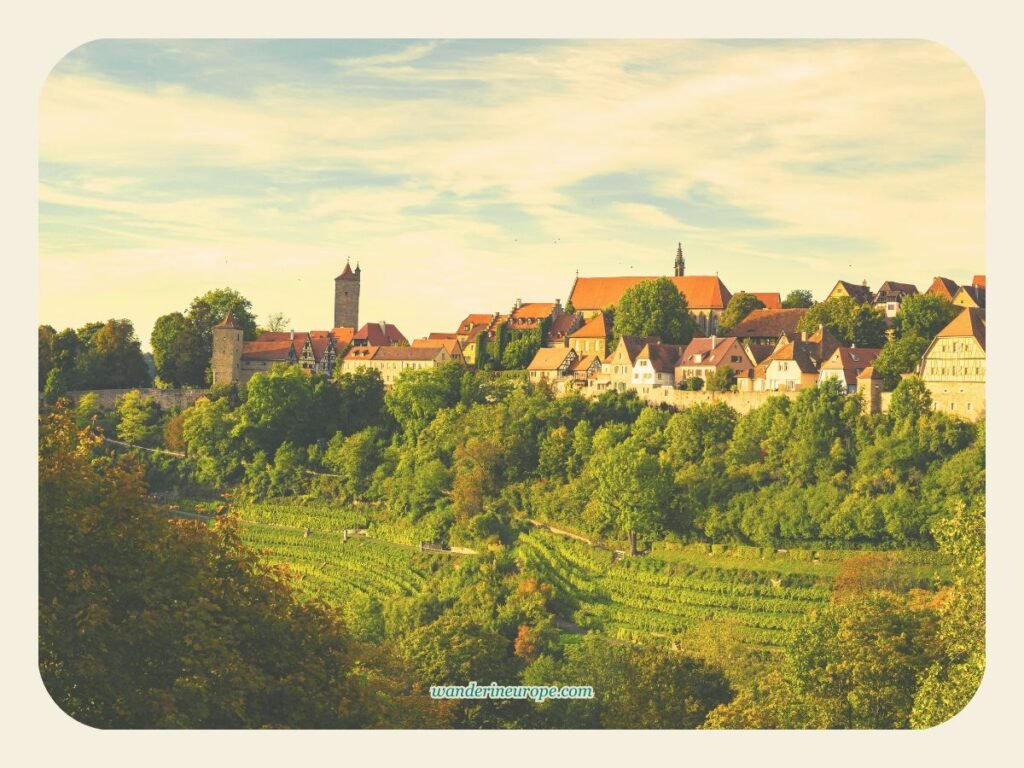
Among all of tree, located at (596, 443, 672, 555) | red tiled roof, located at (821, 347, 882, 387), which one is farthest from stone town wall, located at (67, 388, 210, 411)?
red tiled roof, located at (821, 347, 882, 387)

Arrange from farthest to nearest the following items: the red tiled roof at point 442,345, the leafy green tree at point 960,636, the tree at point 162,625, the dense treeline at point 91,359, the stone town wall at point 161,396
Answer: the red tiled roof at point 442,345, the stone town wall at point 161,396, the dense treeline at point 91,359, the leafy green tree at point 960,636, the tree at point 162,625

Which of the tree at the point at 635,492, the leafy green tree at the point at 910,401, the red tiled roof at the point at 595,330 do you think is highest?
the red tiled roof at the point at 595,330

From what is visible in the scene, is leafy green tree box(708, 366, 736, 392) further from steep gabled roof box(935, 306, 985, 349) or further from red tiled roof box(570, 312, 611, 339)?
steep gabled roof box(935, 306, 985, 349)

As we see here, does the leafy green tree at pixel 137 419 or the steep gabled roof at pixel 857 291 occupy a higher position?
the steep gabled roof at pixel 857 291

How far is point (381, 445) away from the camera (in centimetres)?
2022

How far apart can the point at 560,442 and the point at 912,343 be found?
16.0 feet

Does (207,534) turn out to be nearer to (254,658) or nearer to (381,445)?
(254,658)

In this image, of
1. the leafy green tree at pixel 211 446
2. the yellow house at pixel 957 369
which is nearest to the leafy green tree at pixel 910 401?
the yellow house at pixel 957 369

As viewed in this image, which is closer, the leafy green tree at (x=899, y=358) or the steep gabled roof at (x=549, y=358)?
the leafy green tree at (x=899, y=358)

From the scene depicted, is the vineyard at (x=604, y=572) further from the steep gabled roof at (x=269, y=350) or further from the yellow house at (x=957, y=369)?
the steep gabled roof at (x=269, y=350)

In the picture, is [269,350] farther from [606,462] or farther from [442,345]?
[606,462]

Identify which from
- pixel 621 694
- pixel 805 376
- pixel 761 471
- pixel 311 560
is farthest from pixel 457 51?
pixel 805 376

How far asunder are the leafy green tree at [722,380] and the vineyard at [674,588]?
4.36m

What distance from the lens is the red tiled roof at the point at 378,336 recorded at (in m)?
23.1
